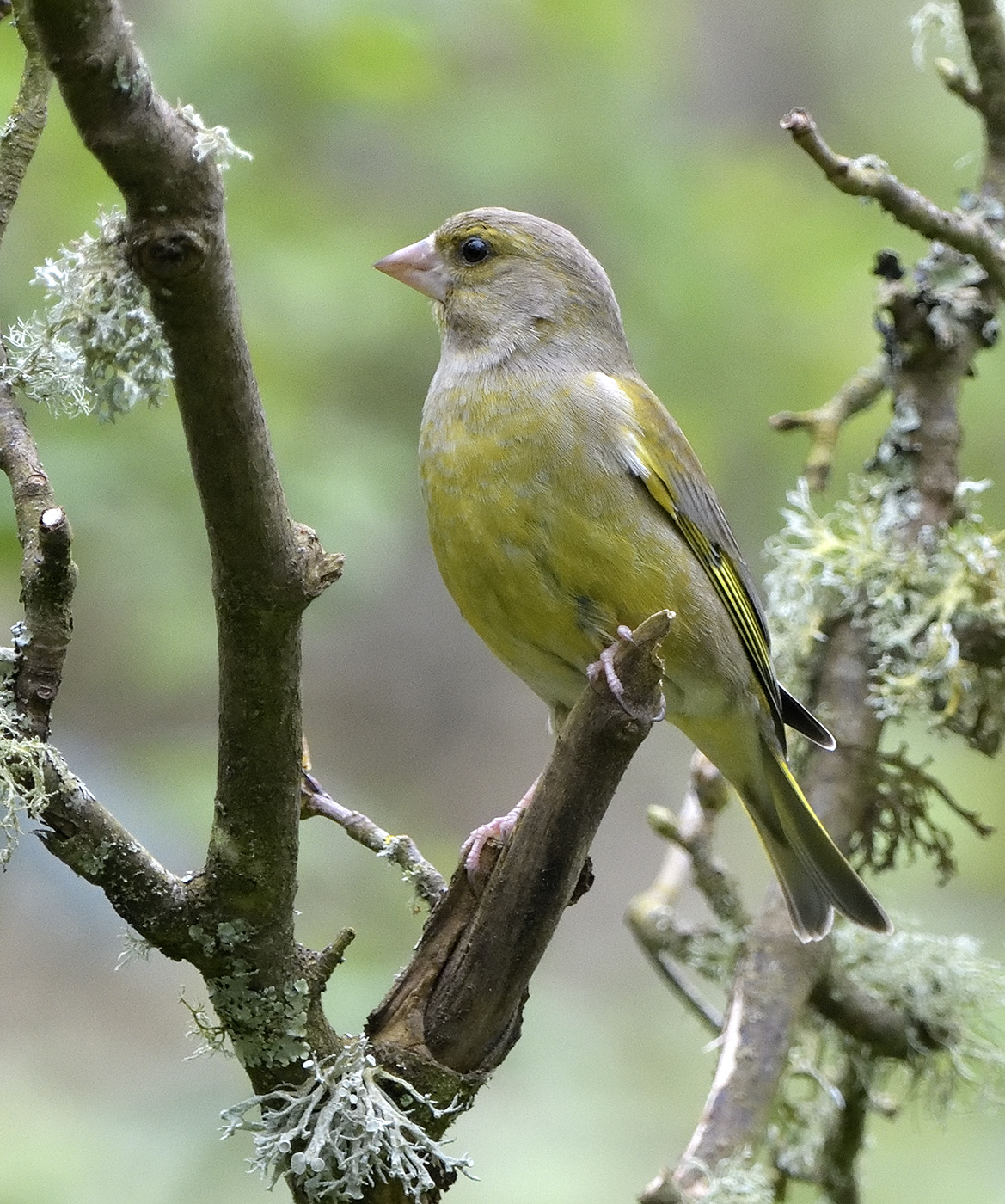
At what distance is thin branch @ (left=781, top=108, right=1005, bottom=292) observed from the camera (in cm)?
328

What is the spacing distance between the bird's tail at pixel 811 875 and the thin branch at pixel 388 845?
121 centimetres

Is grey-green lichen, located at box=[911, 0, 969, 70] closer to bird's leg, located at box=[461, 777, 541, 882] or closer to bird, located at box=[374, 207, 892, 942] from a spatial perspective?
bird, located at box=[374, 207, 892, 942]

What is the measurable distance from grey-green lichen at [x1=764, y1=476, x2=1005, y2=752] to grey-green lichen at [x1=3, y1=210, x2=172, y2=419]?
2.32 metres

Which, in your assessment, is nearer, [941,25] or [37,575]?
[37,575]

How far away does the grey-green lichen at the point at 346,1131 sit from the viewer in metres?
2.40

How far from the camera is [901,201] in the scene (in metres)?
3.68

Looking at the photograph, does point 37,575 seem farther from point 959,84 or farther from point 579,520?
point 959,84

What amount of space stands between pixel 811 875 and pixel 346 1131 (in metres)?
1.70

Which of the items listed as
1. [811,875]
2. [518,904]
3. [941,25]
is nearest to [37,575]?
[518,904]

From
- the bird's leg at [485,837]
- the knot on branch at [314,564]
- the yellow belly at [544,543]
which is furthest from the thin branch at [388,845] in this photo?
the knot on branch at [314,564]

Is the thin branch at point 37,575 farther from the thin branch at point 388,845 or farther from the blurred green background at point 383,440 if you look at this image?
the blurred green background at point 383,440

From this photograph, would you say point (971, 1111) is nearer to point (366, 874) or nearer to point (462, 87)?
point (366, 874)

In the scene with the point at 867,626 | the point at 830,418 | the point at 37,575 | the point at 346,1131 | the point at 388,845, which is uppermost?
the point at 830,418

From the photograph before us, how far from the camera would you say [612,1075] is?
564cm
